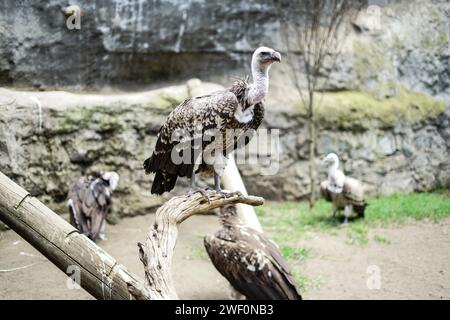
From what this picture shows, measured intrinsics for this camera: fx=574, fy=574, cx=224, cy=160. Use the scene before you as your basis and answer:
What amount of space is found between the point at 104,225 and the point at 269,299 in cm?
290

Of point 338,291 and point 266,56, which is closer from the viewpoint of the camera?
point 266,56

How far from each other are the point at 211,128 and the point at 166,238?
815 millimetres

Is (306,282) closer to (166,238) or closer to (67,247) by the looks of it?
(166,238)

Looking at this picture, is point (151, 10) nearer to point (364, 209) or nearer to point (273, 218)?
point (273, 218)

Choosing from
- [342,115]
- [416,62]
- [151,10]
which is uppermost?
[151,10]

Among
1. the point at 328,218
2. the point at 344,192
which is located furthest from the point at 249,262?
the point at 328,218

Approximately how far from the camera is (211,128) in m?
3.72

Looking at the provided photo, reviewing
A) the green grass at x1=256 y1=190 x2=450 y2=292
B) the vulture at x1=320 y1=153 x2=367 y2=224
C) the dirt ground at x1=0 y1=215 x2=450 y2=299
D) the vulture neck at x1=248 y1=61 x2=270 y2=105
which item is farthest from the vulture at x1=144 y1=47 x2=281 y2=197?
the vulture at x1=320 y1=153 x2=367 y2=224

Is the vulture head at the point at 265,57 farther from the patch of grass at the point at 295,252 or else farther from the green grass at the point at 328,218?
the patch of grass at the point at 295,252

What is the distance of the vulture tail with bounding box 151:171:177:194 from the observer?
3978mm

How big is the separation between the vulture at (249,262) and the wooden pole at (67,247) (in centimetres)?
122

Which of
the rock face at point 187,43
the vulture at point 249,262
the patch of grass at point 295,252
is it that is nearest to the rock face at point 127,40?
the rock face at point 187,43
